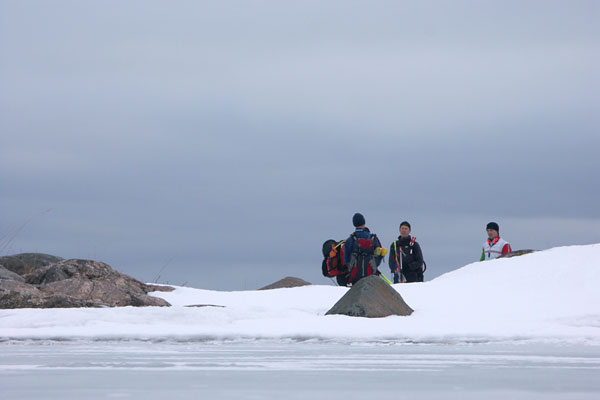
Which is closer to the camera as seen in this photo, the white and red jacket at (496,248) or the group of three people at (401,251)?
the group of three people at (401,251)

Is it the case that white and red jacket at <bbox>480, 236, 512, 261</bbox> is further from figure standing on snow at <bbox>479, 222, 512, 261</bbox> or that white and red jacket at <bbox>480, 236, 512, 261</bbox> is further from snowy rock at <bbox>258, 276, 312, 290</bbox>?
snowy rock at <bbox>258, 276, 312, 290</bbox>

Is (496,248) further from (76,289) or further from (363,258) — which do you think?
(76,289)

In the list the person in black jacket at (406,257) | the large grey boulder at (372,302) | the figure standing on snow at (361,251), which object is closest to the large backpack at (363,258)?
the figure standing on snow at (361,251)

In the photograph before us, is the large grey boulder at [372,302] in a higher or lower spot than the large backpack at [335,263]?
lower

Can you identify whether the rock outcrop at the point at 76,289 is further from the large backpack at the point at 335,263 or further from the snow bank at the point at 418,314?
the large backpack at the point at 335,263

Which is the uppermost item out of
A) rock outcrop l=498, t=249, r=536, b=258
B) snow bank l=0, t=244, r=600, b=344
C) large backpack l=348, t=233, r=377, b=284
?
rock outcrop l=498, t=249, r=536, b=258

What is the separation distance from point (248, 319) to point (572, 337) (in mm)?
3954

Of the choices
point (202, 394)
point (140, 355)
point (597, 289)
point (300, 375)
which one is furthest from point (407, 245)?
point (202, 394)

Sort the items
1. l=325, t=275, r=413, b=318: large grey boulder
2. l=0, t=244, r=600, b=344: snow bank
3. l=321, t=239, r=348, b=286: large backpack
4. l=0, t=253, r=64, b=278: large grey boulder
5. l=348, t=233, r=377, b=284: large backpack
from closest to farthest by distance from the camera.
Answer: l=0, t=244, r=600, b=344: snow bank < l=325, t=275, r=413, b=318: large grey boulder < l=348, t=233, r=377, b=284: large backpack < l=321, t=239, r=348, b=286: large backpack < l=0, t=253, r=64, b=278: large grey boulder

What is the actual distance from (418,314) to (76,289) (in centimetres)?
532

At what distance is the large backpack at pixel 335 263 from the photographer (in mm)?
15586

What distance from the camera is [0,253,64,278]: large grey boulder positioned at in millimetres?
17422

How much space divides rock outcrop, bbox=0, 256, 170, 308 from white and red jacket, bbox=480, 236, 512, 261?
7.00 metres

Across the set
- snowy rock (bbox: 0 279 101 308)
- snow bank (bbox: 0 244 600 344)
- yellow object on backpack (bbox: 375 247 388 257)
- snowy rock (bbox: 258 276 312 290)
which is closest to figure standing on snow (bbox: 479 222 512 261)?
snow bank (bbox: 0 244 600 344)
